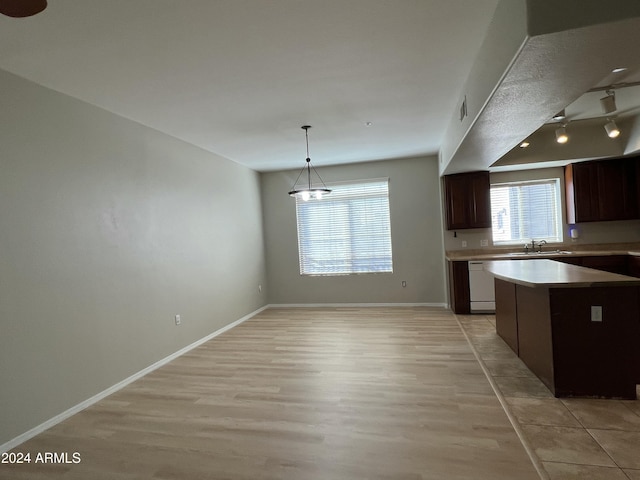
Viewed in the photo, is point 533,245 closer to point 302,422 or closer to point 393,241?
point 393,241

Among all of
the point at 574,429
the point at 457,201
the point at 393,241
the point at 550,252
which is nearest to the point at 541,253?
the point at 550,252

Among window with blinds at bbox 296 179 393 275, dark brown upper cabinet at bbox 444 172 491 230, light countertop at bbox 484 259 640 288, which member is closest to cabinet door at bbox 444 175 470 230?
dark brown upper cabinet at bbox 444 172 491 230

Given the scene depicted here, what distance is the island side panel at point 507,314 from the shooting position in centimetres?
343

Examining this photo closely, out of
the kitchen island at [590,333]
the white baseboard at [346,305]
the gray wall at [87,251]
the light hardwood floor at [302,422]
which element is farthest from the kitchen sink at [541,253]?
the gray wall at [87,251]

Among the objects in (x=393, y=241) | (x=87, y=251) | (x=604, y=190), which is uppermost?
(x=604, y=190)

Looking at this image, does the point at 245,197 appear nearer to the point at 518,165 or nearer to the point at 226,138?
the point at 226,138

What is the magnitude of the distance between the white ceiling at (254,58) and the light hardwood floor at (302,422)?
8.58ft

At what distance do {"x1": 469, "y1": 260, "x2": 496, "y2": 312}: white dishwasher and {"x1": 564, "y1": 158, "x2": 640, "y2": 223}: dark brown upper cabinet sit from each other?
58.4 inches

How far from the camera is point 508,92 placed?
7.15ft

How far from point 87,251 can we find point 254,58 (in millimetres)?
2191

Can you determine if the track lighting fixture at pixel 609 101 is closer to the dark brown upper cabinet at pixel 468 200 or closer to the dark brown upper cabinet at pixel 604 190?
the dark brown upper cabinet at pixel 604 190

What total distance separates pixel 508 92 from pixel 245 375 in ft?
Answer: 10.6

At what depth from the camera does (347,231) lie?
6359mm

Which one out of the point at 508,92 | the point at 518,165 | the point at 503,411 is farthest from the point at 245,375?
the point at 518,165
